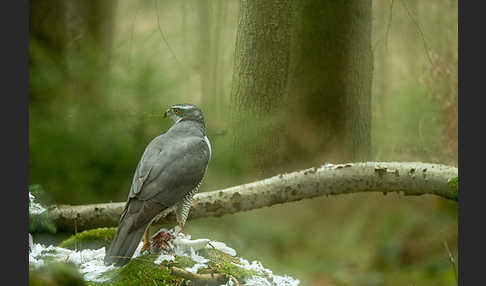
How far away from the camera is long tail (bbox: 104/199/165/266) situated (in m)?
2.74

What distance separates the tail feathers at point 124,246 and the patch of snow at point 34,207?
0.76 m

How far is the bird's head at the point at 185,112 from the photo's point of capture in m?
3.24

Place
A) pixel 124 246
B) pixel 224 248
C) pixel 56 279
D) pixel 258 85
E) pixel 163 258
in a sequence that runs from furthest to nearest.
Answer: pixel 258 85, pixel 224 248, pixel 163 258, pixel 124 246, pixel 56 279

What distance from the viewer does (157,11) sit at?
3463 mm

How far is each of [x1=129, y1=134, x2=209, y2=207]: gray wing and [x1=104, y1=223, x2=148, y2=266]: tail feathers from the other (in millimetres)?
191

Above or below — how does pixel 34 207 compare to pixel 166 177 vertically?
below

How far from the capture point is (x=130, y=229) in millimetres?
2797

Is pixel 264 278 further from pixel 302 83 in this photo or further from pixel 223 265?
pixel 302 83

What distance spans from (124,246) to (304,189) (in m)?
1.18

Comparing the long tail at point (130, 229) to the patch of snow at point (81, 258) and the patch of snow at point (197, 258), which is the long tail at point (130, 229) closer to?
the patch of snow at point (81, 258)

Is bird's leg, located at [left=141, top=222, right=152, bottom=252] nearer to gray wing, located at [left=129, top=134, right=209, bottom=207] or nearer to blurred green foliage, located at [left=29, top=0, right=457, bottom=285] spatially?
gray wing, located at [left=129, top=134, right=209, bottom=207]

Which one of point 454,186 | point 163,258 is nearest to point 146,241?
point 163,258

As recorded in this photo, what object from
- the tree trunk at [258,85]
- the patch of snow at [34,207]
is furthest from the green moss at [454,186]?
the patch of snow at [34,207]

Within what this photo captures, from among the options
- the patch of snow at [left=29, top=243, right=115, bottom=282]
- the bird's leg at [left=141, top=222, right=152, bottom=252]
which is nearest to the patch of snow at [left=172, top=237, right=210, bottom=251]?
the bird's leg at [left=141, top=222, right=152, bottom=252]
